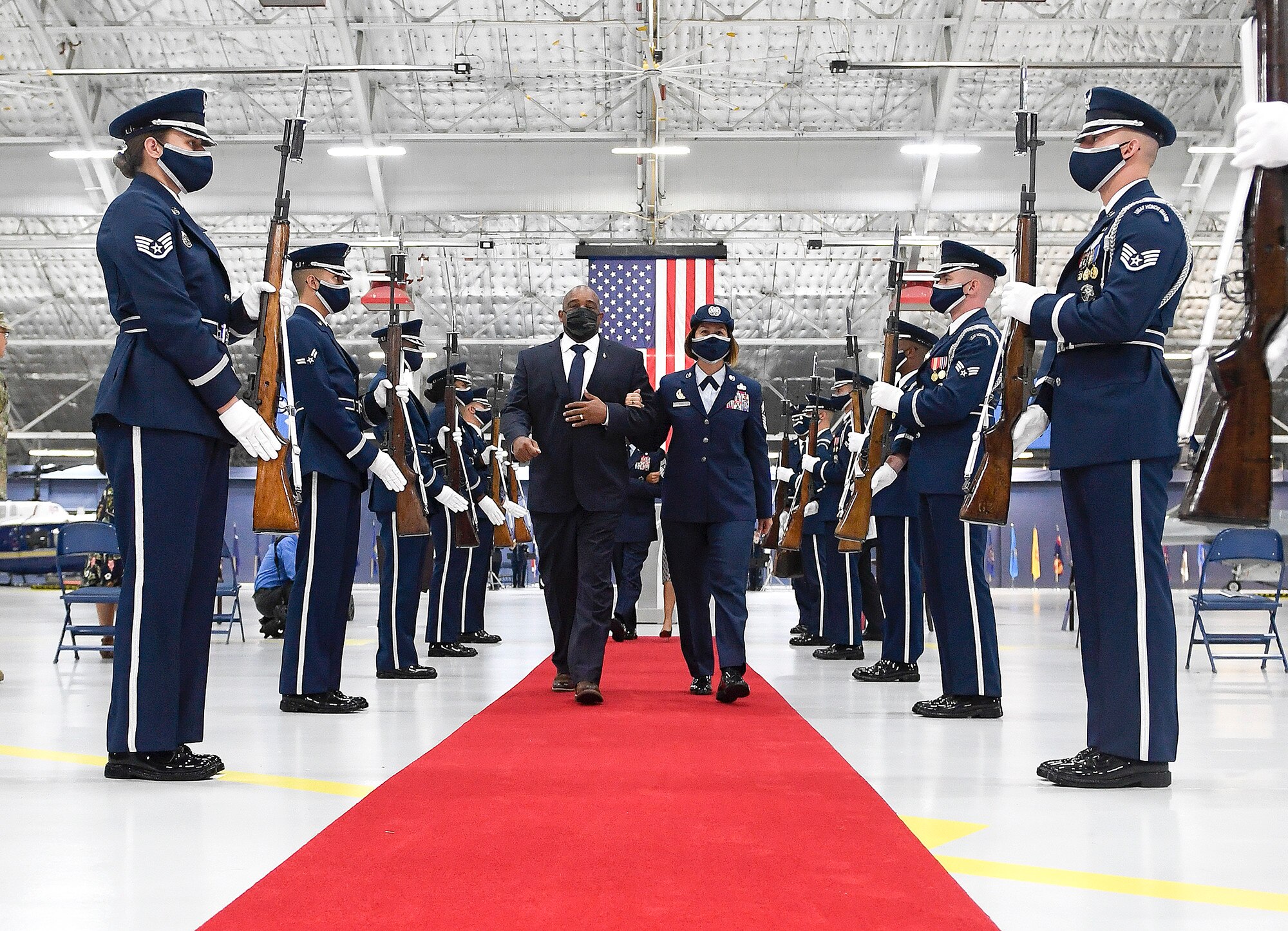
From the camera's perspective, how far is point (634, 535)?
9281mm

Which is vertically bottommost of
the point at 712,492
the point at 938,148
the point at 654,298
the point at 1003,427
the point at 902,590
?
the point at 902,590

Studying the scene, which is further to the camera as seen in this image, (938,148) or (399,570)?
(938,148)

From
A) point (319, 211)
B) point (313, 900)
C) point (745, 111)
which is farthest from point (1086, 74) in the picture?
point (313, 900)

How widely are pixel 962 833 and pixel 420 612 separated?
10.3 metres

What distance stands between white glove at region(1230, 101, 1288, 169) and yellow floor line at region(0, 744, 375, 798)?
8.08 feet

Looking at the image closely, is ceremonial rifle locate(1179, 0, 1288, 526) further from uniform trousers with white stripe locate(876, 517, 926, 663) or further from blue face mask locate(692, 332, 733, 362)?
uniform trousers with white stripe locate(876, 517, 926, 663)

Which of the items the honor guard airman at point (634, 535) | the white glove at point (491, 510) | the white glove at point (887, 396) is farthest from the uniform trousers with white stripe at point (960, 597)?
the honor guard airman at point (634, 535)

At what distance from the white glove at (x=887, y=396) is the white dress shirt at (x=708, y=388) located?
0.66 metres

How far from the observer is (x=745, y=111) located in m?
17.5

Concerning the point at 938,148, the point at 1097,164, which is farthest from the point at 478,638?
the point at 938,148

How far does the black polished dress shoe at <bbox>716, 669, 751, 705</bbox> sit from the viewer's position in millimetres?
5109

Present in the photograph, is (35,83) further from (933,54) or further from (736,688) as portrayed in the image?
(736,688)

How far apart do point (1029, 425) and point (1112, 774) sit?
106 cm

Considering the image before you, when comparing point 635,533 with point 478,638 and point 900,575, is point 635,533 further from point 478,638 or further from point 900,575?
point 900,575
